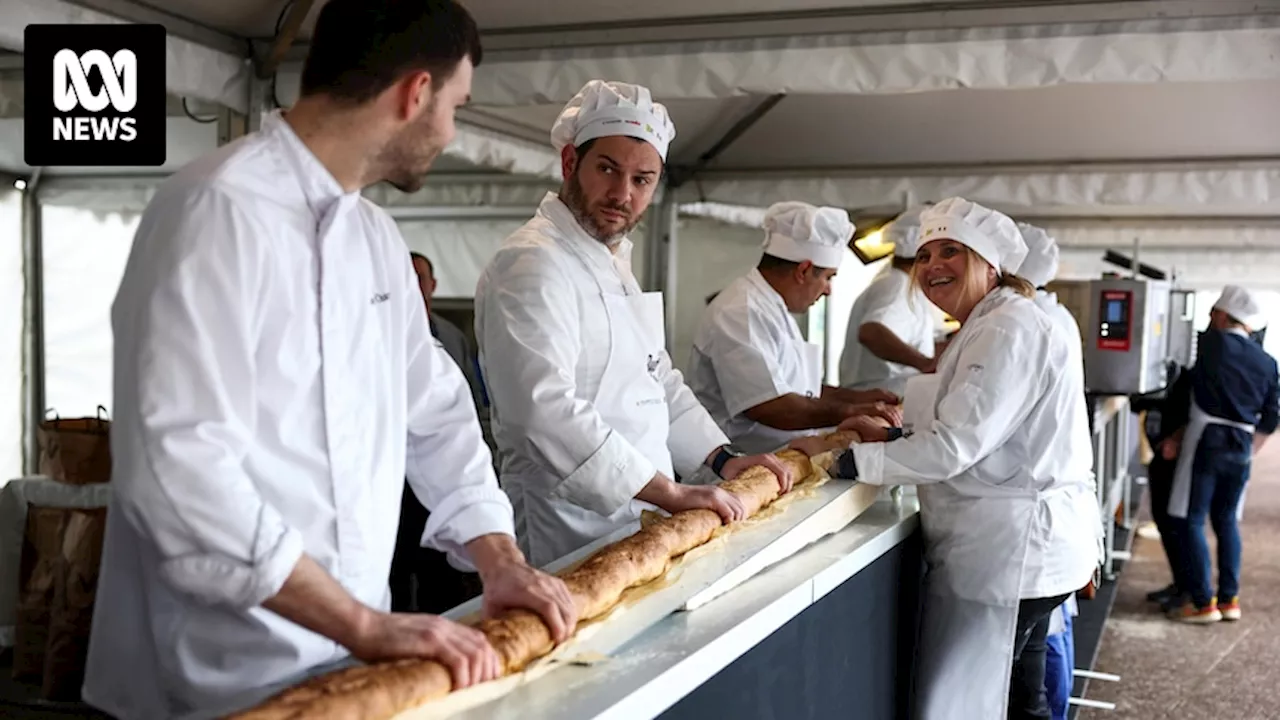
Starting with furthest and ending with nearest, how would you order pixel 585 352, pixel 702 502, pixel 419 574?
pixel 419 574 → pixel 585 352 → pixel 702 502

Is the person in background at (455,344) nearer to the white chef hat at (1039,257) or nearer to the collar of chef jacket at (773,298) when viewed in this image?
the collar of chef jacket at (773,298)

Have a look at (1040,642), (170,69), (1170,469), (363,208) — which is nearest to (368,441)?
(363,208)

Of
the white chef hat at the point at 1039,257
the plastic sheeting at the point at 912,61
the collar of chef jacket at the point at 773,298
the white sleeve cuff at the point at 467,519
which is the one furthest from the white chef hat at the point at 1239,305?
the white sleeve cuff at the point at 467,519

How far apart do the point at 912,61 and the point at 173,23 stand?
227 centimetres

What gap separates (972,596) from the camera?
8.29ft

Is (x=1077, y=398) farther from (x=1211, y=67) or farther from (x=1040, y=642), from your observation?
(x=1211, y=67)

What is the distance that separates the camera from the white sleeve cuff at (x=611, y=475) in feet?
6.49

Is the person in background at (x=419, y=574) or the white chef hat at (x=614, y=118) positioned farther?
the person in background at (x=419, y=574)

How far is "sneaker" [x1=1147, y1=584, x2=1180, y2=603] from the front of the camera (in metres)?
5.54

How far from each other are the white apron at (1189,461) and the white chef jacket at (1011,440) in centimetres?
314

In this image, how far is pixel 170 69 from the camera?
3.48 m

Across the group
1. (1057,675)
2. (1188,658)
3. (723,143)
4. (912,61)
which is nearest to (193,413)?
(1057,675)

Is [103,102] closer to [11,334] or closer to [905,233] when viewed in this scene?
[11,334]

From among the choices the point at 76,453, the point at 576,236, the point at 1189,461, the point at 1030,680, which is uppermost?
the point at 576,236
